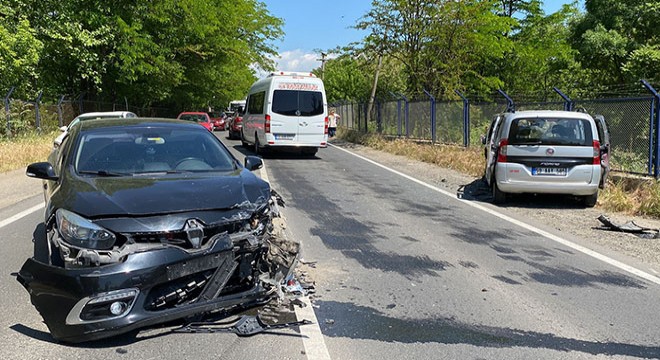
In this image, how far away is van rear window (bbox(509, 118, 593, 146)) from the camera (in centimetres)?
958

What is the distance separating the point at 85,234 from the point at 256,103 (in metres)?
16.8

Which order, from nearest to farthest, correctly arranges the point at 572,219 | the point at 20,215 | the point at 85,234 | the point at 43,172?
the point at 85,234
the point at 43,172
the point at 20,215
the point at 572,219

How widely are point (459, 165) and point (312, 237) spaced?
9.78m

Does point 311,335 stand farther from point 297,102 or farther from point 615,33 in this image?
point 615,33

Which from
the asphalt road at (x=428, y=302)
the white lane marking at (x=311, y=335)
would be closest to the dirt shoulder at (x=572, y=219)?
the asphalt road at (x=428, y=302)

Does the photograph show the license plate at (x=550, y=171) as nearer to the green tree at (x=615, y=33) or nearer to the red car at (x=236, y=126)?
the green tree at (x=615, y=33)

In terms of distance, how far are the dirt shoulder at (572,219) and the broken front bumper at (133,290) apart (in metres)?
4.74

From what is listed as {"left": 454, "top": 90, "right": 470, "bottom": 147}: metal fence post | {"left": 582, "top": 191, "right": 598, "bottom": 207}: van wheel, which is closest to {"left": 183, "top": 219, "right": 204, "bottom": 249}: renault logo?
{"left": 582, "top": 191, "right": 598, "bottom": 207}: van wheel

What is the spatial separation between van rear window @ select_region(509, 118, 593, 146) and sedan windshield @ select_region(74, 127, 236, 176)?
19.4ft

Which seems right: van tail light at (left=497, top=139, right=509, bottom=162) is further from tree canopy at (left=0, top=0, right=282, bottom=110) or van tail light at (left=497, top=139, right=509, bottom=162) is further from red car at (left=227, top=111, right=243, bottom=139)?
red car at (left=227, top=111, right=243, bottom=139)

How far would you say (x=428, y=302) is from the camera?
4.88 metres

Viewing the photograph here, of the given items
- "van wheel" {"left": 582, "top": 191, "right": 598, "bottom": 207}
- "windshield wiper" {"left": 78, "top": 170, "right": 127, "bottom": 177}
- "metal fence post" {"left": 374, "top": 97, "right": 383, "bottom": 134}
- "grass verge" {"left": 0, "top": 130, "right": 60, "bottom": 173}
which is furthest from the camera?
"metal fence post" {"left": 374, "top": 97, "right": 383, "bottom": 134}

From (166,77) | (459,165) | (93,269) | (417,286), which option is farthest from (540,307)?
(166,77)

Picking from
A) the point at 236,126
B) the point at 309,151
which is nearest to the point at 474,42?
the point at 309,151
